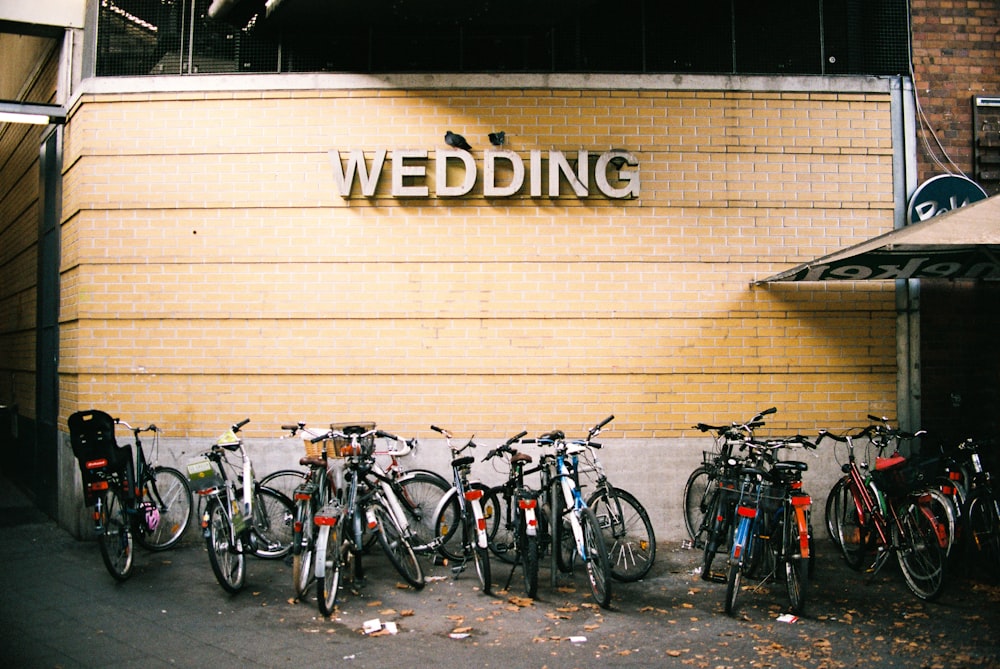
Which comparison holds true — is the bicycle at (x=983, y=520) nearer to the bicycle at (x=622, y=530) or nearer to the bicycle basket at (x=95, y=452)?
the bicycle at (x=622, y=530)

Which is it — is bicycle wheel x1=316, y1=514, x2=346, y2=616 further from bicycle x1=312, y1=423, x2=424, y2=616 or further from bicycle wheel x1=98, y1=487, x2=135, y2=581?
bicycle wheel x1=98, y1=487, x2=135, y2=581

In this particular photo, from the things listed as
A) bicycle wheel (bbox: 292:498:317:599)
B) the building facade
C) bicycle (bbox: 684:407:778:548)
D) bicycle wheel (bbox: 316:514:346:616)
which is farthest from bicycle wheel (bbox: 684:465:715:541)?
bicycle wheel (bbox: 292:498:317:599)

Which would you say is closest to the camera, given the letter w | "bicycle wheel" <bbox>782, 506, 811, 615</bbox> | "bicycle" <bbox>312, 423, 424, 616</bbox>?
"bicycle wheel" <bbox>782, 506, 811, 615</bbox>

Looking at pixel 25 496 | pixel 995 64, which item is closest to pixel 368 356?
pixel 25 496

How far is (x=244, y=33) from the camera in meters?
7.92

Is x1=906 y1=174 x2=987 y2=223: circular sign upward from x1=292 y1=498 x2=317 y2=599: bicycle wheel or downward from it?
upward

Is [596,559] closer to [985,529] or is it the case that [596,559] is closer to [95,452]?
[985,529]

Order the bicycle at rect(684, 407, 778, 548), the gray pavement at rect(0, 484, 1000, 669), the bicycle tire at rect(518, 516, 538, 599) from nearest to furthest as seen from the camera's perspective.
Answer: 1. the gray pavement at rect(0, 484, 1000, 669)
2. the bicycle tire at rect(518, 516, 538, 599)
3. the bicycle at rect(684, 407, 778, 548)

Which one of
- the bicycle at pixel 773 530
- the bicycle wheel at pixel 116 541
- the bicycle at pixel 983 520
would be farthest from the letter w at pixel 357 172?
A: the bicycle at pixel 983 520

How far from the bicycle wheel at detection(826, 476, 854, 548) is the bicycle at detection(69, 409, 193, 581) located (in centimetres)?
589

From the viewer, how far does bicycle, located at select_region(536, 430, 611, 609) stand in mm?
5746

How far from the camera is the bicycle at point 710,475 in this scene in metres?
6.98

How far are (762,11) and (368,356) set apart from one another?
5.19m

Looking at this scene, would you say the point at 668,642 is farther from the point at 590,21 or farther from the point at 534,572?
the point at 590,21
